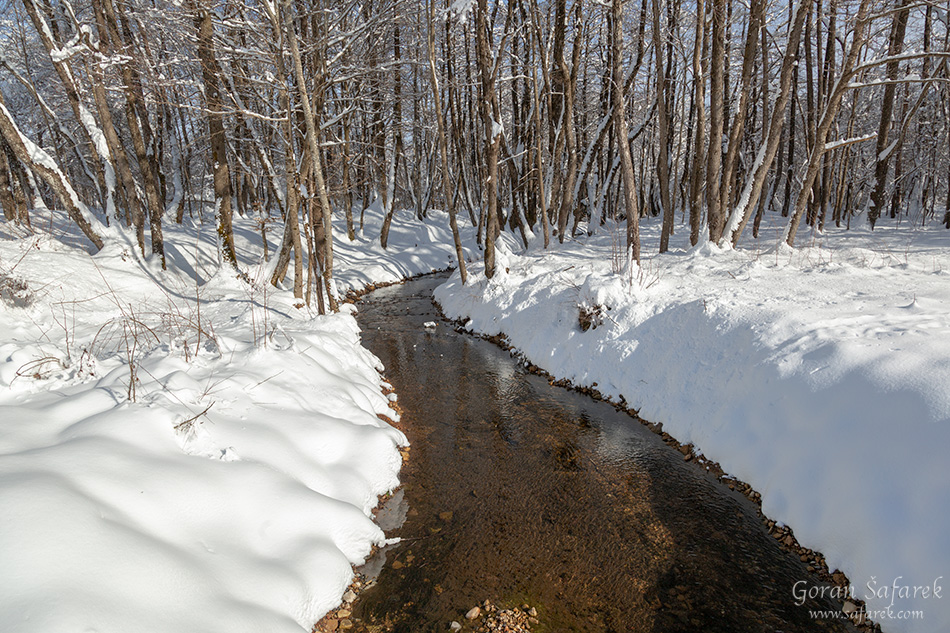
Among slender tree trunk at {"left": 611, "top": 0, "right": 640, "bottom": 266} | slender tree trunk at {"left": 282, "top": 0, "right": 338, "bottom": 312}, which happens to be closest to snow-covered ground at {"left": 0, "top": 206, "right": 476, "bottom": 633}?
slender tree trunk at {"left": 282, "top": 0, "right": 338, "bottom": 312}

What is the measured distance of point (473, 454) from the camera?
5477mm

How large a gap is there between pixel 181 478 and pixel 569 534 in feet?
→ 10.6

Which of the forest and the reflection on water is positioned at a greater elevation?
the forest

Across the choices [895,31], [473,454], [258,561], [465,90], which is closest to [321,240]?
[473,454]

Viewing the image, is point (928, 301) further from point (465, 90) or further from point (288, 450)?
point (465, 90)

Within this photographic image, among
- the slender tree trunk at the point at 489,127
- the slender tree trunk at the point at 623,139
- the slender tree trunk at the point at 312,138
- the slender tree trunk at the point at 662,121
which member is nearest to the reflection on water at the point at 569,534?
the slender tree trunk at the point at 623,139

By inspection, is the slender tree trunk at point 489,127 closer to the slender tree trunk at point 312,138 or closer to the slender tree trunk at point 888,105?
the slender tree trunk at point 312,138

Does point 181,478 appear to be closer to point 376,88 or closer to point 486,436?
point 486,436

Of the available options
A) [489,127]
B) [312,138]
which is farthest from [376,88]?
[312,138]

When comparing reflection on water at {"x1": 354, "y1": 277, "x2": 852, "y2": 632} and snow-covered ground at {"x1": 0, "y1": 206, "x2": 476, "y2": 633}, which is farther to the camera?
reflection on water at {"x1": 354, "y1": 277, "x2": 852, "y2": 632}

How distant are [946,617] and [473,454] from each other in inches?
159

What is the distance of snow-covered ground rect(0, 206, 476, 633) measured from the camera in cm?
213

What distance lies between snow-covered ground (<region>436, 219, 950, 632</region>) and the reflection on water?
0.49 meters

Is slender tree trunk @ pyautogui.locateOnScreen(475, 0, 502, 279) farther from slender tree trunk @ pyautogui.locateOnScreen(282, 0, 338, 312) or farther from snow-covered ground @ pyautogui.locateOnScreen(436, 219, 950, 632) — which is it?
slender tree trunk @ pyautogui.locateOnScreen(282, 0, 338, 312)
